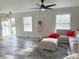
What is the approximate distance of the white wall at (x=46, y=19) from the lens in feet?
28.6

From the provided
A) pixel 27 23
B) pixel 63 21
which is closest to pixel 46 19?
pixel 63 21

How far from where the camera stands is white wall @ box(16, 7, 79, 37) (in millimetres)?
8711

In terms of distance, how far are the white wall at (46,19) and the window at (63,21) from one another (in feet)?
1.04

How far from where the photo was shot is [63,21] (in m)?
9.30

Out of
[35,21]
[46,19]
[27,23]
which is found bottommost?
[27,23]

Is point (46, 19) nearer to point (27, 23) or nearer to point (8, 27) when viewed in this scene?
→ point (27, 23)

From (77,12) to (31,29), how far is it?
4616 mm

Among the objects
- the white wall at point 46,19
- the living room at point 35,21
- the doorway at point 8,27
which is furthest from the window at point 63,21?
the doorway at point 8,27

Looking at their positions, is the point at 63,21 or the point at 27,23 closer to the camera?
the point at 63,21

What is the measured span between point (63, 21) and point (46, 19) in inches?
61.8

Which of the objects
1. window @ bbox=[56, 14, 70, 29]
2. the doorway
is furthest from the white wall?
the doorway

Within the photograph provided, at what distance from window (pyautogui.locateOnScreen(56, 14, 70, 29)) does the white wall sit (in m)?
0.32

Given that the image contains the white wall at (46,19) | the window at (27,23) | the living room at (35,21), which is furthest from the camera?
the window at (27,23)

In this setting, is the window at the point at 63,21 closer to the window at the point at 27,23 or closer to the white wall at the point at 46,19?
the white wall at the point at 46,19
